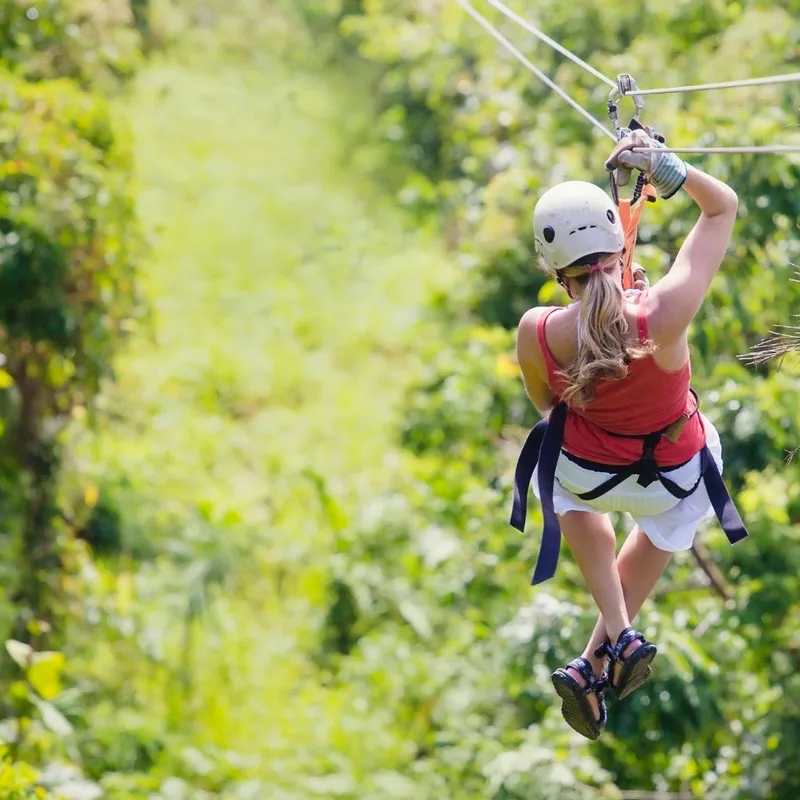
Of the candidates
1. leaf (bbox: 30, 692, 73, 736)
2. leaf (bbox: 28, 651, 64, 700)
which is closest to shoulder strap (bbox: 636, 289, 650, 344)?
leaf (bbox: 28, 651, 64, 700)

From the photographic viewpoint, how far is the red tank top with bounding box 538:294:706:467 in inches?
109

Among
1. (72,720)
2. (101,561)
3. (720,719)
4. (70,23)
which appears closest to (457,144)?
(70,23)

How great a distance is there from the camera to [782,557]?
16.7ft

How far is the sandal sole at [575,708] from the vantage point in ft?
9.87

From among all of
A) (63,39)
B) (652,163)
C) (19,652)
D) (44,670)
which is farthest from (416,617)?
(652,163)

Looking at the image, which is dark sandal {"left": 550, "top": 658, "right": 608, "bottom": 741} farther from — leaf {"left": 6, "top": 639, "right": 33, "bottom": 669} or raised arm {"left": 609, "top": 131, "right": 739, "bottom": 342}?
leaf {"left": 6, "top": 639, "right": 33, "bottom": 669}

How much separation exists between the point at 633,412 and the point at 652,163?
0.54m

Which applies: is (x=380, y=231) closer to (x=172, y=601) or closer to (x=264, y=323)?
(x=264, y=323)

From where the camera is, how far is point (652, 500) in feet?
9.78

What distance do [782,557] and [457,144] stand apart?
6402mm

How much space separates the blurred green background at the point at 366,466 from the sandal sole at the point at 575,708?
134cm

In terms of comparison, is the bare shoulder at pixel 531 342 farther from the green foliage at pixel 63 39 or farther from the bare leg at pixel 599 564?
the green foliage at pixel 63 39

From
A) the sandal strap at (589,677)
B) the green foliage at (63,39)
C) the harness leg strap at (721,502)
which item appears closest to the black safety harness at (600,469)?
the harness leg strap at (721,502)

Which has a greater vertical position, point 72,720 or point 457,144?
point 457,144
